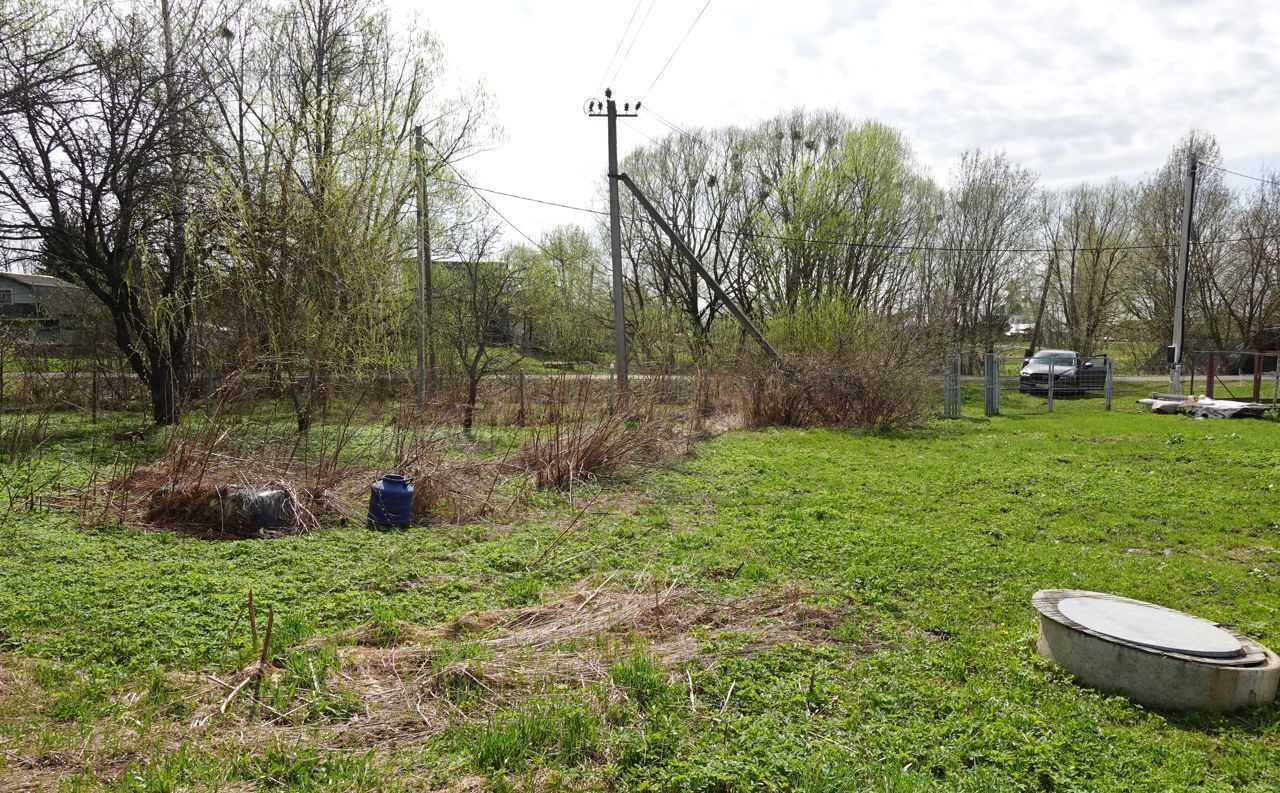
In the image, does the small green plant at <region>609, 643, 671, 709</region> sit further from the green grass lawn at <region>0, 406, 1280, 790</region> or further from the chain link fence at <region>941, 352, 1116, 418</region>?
the chain link fence at <region>941, 352, 1116, 418</region>

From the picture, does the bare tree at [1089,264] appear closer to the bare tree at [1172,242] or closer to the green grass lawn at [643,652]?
the bare tree at [1172,242]

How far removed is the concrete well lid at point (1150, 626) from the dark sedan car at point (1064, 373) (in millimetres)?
21054

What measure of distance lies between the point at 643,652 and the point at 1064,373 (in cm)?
2598

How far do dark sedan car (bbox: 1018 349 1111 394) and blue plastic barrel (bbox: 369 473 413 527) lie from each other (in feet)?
71.1

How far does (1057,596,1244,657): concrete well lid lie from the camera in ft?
12.5

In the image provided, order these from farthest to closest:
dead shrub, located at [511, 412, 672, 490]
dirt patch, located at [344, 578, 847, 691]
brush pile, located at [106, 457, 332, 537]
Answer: dead shrub, located at [511, 412, 672, 490] < brush pile, located at [106, 457, 332, 537] < dirt patch, located at [344, 578, 847, 691]

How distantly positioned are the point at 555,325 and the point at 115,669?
87.6 ft

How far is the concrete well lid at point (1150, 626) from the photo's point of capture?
3797 mm

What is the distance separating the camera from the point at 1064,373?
25.6 metres

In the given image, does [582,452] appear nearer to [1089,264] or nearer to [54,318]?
[54,318]

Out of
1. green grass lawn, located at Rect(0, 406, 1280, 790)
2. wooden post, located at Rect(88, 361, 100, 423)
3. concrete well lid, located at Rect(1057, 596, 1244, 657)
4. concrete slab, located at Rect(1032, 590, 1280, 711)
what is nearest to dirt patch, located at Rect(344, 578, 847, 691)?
green grass lawn, located at Rect(0, 406, 1280, 790)

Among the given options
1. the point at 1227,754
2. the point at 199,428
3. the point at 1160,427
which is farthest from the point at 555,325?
the point at 1227,754

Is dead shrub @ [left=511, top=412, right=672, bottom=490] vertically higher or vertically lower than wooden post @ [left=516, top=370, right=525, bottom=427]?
lower

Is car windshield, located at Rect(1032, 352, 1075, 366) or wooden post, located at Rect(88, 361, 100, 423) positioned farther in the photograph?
car windshield, located at Rect(1032, 352, 1075, 366)
